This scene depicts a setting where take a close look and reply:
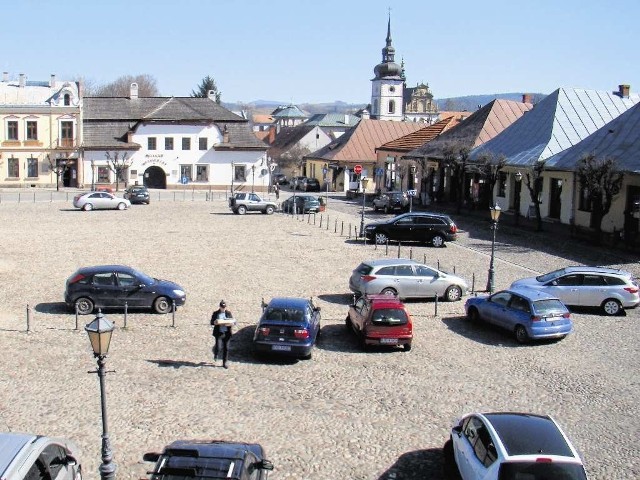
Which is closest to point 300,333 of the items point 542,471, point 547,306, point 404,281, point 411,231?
point 547,306

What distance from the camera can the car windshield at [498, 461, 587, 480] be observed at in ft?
30.7

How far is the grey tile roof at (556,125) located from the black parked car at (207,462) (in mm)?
34606

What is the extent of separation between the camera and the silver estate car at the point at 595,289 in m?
22.5

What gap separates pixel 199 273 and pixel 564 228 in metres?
20.4

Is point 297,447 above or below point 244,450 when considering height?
below

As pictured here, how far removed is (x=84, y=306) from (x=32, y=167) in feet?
158

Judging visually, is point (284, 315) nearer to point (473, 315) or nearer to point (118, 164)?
point (473, 315)

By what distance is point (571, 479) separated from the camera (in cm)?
929

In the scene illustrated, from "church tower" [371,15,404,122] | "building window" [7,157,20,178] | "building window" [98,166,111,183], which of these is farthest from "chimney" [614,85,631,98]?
"church tower" [371,15,404,122]

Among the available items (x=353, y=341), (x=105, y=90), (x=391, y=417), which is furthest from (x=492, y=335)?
(x=105, y=90)

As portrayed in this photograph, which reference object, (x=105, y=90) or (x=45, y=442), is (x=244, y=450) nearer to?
(x=45, y=442)

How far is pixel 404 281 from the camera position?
909 inches

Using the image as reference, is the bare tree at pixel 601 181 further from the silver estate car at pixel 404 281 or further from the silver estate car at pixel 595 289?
the silver estate car at pixel 404 281

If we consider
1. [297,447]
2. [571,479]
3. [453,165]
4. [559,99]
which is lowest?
[297,447]
